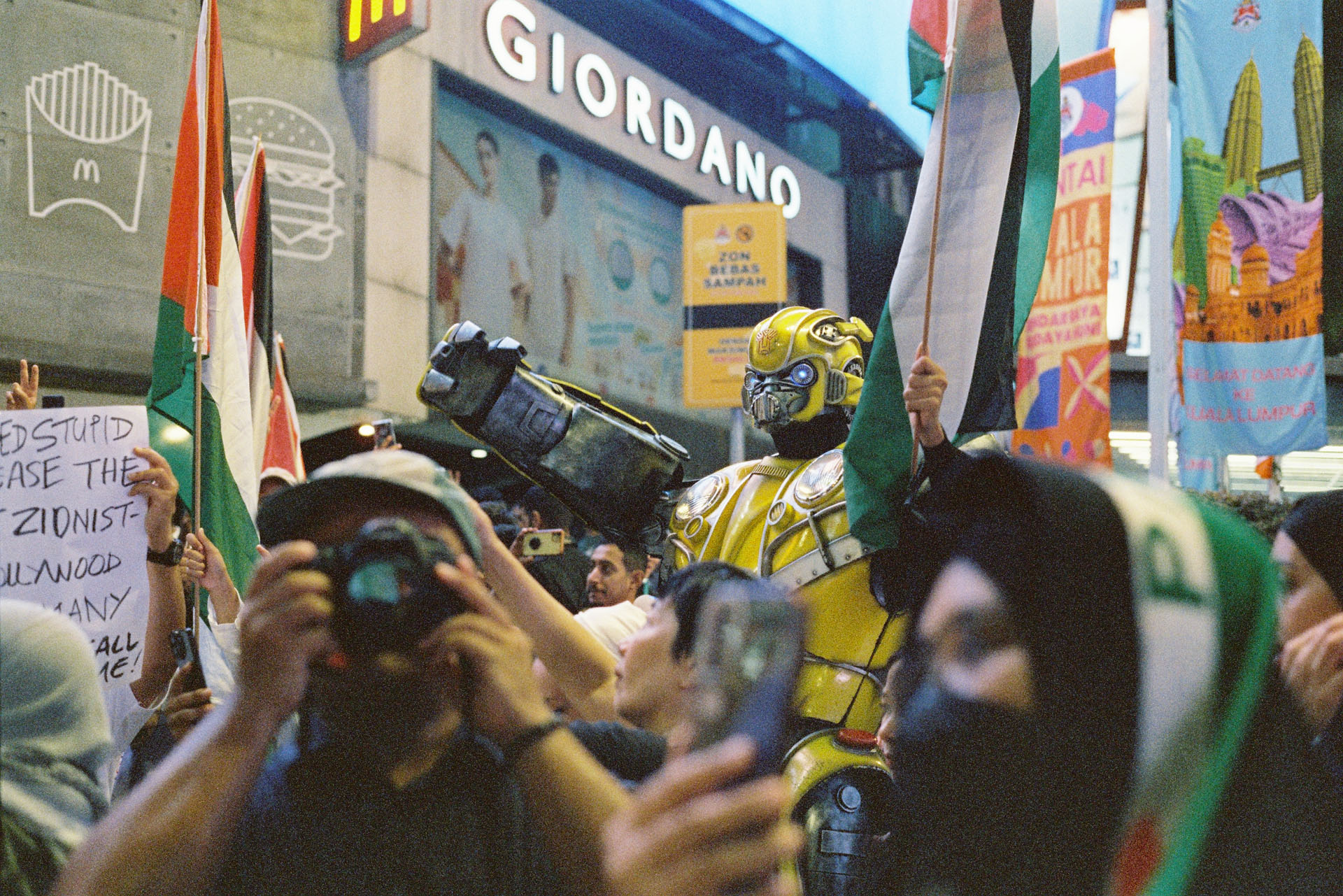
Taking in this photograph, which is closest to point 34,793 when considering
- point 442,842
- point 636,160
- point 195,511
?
point 442,842

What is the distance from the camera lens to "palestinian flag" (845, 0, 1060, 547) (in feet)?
11.5

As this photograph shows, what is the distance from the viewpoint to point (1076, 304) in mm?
7457

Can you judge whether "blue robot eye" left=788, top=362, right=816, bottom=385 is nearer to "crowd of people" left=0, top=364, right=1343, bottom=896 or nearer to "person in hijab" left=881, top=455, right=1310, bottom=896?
"crowd of people" left=0, top=364, right=1343, bottom=896

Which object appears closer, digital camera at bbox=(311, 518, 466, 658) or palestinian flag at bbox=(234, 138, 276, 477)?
digital camera at bbox=(311, 518, 466, 658)

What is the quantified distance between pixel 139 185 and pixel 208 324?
6.24 metres

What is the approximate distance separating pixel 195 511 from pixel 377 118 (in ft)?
29.7

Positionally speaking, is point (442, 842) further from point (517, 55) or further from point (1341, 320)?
point (517, 55)

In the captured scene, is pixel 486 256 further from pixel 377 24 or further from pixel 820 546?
pixel 820 546

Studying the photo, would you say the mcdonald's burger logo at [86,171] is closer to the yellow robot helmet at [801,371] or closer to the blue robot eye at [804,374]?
the yellow robot helmet at [801,371]

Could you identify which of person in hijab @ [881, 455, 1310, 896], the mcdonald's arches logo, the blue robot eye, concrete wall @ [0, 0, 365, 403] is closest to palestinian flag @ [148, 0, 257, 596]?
the blue robot eye

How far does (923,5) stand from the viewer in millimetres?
Answer: 3881

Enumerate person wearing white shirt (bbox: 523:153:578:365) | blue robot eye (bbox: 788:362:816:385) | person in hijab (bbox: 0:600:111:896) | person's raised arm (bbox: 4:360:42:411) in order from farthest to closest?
person wearing white shirt (bbox: 523:153:578:365) → blue robot eye (bbox: 788:362:816:385) → person's raised arm (bbox: 4:360:42:411) → person in hijab (bbox: 0:600:111:896)

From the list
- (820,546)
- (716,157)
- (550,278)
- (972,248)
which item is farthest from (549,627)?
(716,157)

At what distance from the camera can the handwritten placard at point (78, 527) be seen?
3.61m
